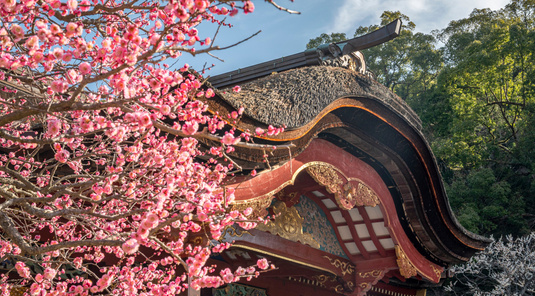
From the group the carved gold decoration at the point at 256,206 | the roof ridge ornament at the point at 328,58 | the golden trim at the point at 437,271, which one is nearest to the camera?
the carved gold decoration at the point at 256,206

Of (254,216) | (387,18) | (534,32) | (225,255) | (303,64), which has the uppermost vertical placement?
(387,18)

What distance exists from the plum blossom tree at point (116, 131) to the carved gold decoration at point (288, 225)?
54.7 inches

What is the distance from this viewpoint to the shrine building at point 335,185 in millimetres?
4664

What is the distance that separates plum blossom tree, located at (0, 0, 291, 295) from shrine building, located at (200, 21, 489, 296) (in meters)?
0.46

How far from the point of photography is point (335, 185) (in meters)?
6.03

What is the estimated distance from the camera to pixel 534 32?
21562 mm

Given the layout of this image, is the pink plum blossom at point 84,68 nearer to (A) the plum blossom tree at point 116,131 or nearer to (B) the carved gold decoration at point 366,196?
(A) the plum blossom tree at point 116,131

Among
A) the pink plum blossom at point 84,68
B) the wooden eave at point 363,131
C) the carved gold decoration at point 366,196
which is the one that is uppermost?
the wooden eave at point 363,131

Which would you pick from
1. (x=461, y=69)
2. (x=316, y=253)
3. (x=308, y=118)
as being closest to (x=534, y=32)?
(x=461, y=69)

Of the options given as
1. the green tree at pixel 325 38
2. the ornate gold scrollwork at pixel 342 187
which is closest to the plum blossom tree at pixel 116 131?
the ornate gold scrollwork at pixel 342 187

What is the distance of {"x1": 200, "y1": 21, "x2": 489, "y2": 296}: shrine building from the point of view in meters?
4.66

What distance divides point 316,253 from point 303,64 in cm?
306

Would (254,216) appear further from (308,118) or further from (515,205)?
(515,205)

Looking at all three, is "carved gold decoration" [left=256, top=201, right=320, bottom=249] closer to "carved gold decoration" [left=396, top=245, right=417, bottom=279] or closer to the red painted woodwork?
the red painted woodwork
